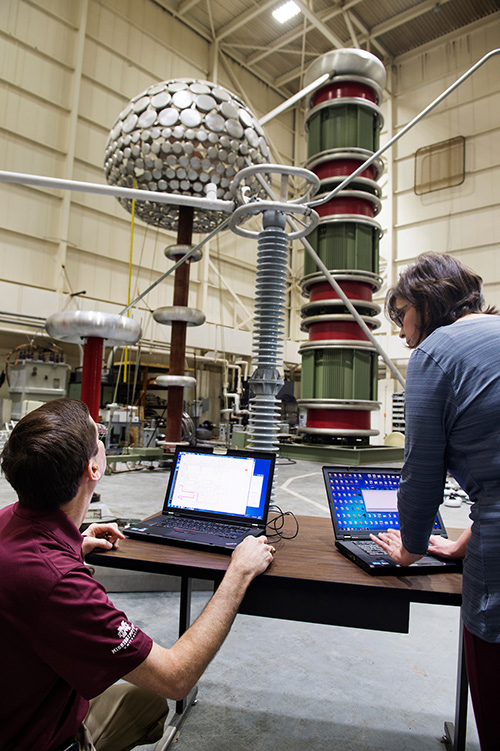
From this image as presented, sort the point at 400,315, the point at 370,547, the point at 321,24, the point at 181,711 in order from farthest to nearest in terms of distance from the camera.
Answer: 1. the point at 321,24
2. the point at 181,711
3. the point at 370,547
4. the point at 400,315

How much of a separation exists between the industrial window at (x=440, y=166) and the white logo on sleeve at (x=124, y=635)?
11.9 metres

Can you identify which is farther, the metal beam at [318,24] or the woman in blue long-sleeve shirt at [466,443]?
the metal beam at [318,24]

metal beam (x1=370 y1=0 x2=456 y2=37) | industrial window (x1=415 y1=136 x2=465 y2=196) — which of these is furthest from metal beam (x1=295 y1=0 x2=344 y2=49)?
industrial window (x1=415 y1=136 x2=465 y2=196)

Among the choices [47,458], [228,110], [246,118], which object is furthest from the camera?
[246,118]

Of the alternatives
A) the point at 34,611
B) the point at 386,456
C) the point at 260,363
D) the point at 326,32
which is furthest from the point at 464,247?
the point at 34,611

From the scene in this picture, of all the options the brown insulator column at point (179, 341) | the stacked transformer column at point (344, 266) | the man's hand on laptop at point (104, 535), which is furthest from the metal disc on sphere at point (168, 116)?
the man's hand on laptop at point (104, 535)

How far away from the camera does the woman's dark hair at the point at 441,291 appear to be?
3.32ft

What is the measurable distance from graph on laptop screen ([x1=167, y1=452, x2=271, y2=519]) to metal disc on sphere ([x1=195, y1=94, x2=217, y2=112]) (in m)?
3.69

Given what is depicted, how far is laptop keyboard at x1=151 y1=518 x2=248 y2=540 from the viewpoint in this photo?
1290 millimetres

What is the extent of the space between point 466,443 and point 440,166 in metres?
11.9

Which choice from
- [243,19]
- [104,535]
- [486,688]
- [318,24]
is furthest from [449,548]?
[243,19]

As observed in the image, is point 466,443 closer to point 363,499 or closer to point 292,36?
point 363,499

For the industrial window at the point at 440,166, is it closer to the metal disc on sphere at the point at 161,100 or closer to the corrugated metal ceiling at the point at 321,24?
the corrugated metal ceiling at the point at 321,24

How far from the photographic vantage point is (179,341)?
4.73 meters
